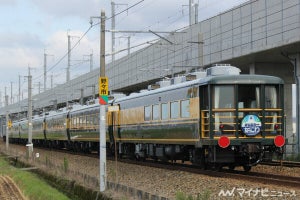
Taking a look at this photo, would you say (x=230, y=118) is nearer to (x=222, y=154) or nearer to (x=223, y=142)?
(x=223, y=142)

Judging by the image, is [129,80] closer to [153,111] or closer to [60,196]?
[153,111]

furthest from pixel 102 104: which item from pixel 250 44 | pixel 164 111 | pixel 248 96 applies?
pixel 250 44

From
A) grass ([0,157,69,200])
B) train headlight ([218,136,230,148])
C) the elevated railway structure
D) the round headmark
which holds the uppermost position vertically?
the elevated railway structure

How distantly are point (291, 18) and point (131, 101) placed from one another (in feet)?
28.6

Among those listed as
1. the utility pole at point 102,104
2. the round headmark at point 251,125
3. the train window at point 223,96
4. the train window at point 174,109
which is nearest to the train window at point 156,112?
the train window at point 174,109

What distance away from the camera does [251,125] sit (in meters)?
17.7

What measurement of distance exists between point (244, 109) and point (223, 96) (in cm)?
77

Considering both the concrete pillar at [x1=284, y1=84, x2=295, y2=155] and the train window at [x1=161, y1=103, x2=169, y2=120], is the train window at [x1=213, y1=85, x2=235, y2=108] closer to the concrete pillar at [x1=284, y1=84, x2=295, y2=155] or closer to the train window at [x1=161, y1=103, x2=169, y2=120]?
the train window at [x1=161, y1=103, x2=169, y2=120]

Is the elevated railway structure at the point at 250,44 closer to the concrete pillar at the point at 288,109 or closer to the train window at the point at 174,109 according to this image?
the concrete pillar at the point at 288,109

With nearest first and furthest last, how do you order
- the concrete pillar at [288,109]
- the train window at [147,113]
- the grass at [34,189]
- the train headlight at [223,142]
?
→ the train headlight at [223,142]
the grass at [34,189]
the train window at [147,113]
the concrete pillar at [288,109]

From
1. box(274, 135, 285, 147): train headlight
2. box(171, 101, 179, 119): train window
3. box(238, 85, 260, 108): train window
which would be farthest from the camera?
box(171, 101, 179, 119): train window

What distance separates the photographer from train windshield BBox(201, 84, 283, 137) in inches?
693

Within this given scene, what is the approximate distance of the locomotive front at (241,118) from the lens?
17.5m

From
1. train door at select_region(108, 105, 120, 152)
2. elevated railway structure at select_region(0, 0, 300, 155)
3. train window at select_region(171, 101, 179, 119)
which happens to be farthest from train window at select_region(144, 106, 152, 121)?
train door at select_region(108, 105, 120, 152)
